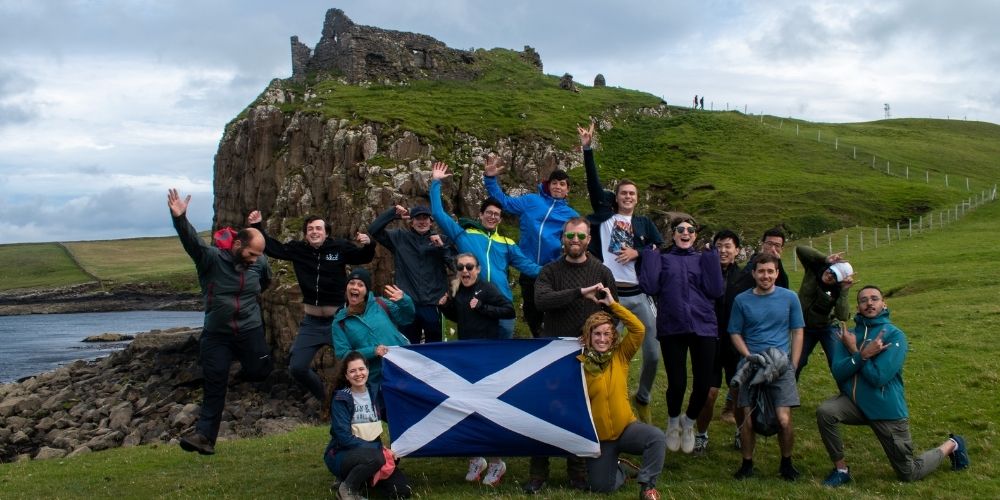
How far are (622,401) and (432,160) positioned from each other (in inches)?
1614

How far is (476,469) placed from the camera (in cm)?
1080

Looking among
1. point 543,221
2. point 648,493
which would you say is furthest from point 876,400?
point 543,221

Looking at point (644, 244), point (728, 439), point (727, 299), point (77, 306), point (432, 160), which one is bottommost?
point (77, 306)

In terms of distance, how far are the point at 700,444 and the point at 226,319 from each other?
24.9 ft

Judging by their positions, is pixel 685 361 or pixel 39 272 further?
pixel 39 272

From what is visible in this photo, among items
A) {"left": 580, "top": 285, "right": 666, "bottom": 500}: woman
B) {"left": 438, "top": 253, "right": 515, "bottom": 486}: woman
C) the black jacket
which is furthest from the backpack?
{"left": 580, "top": 285, "right": 666, "bottom": 500}: woman

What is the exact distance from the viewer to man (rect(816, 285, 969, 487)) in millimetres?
9727

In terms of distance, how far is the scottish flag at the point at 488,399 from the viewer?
9859mm

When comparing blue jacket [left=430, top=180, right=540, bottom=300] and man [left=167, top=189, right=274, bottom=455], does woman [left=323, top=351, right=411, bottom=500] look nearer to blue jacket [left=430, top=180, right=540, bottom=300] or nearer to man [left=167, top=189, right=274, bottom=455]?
man [left=167, top=189, right=274, bottom=455]

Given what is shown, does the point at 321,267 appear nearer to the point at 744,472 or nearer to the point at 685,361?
the point at 685,361

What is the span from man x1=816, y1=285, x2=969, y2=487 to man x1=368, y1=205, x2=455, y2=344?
6064 millimetres

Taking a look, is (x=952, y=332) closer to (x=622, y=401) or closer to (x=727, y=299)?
(x=727, y=299)

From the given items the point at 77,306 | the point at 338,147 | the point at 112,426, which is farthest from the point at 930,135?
the point at 77,306

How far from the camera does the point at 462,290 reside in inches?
440
